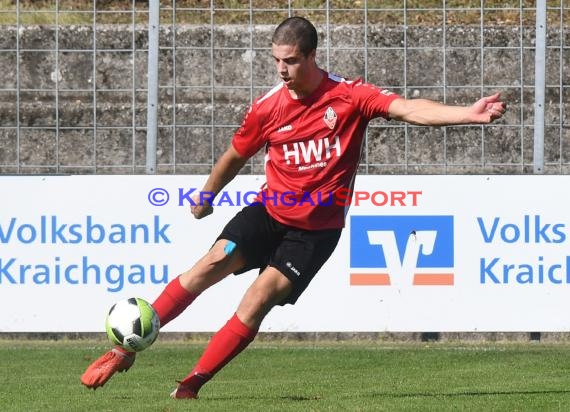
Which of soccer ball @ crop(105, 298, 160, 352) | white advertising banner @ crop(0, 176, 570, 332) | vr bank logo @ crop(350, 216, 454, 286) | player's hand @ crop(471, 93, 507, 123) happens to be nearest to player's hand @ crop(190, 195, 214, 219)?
soccer ball @ crop(105, 298, 160, 352)

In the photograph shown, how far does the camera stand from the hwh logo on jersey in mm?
7895

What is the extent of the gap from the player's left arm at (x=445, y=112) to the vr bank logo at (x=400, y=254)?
4310 mm

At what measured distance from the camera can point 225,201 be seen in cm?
1206

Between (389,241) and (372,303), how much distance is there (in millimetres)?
582

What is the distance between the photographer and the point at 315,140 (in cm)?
789

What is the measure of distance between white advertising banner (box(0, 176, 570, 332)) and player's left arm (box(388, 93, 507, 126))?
4.36 meters

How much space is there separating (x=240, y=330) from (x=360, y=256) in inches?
170

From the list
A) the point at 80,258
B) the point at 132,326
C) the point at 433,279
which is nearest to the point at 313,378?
the point at 132,326

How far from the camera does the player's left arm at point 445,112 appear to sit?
697cm

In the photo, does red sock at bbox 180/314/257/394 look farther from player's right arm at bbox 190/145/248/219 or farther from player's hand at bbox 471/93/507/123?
player's hand at bbox 471/93/507/123

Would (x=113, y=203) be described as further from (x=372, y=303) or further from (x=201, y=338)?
(x=372, y=303)

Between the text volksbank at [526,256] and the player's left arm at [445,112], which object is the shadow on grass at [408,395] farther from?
the text volksbank at [526,256]

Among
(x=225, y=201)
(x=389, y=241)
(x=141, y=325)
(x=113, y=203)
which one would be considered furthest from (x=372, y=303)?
(x=141, y=325)

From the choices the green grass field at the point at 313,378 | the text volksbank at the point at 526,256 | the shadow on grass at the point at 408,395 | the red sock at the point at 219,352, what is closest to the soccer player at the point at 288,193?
the red sock at the point at 219,352
